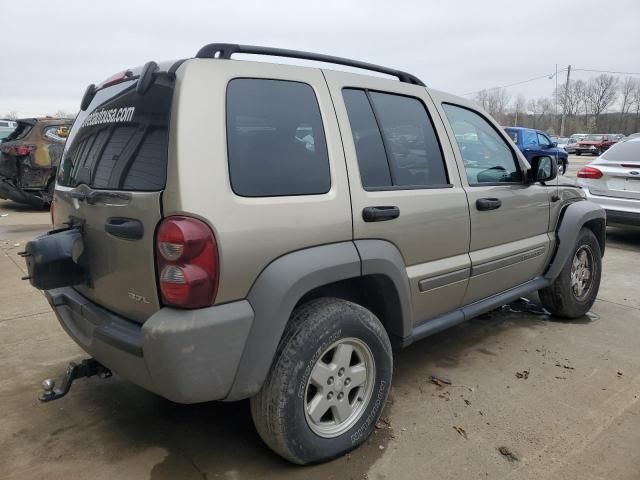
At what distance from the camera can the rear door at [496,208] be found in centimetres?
322

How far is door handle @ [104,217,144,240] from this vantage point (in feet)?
6.85

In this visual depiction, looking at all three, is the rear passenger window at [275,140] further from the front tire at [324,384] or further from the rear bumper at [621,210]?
the rear bumper at [621,210]

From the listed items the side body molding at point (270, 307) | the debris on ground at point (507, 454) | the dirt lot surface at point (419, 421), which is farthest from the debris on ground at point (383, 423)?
the side body molding at point (270, 307)

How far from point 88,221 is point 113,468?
1165mm

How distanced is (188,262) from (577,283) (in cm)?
367

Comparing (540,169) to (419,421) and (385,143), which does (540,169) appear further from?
(419,421)

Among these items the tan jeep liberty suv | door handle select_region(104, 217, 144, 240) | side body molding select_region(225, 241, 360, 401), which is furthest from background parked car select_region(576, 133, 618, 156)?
door handle select_region(104, 217, 144, 240)

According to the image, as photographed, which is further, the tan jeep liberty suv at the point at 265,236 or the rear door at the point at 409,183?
the rear door at the point at 409,183

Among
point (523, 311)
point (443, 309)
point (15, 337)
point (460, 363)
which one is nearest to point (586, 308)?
point (523, 311)

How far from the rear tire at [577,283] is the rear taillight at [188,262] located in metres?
3.23

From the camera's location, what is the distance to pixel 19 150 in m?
9.56

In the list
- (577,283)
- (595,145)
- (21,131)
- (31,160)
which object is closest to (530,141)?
(577,283)

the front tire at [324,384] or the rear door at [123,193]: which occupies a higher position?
the rear door at [123,193]

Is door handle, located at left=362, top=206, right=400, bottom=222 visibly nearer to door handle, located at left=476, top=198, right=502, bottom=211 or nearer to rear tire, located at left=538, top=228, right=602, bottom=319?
door handle, located at left=476, top=198, right=502, bottom=211
